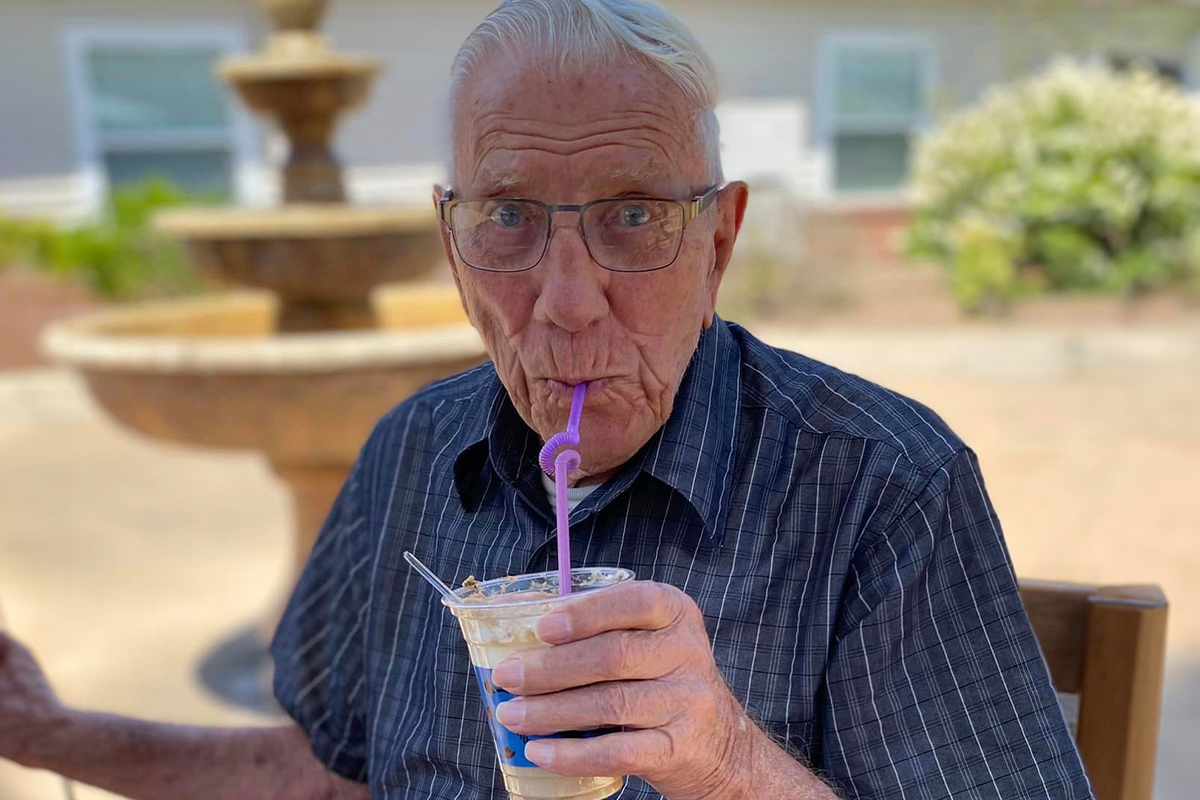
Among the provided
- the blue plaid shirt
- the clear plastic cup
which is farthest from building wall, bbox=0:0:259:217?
the clear plastic cup

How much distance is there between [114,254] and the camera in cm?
938

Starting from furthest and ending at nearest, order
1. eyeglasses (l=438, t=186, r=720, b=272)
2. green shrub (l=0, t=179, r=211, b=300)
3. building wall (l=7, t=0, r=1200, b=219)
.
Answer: building wall (l=7, t=0, r=1200, b=219), green shrub (l=0, t=179, r=211, b=300), eyeglasses (l=438, t=186, r=720, b=272)

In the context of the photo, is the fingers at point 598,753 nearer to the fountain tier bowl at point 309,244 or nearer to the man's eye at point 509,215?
the man's eye at point 509,215

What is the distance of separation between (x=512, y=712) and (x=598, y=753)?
3.0 inches

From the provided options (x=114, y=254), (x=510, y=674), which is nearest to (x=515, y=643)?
(x=510, y=674)

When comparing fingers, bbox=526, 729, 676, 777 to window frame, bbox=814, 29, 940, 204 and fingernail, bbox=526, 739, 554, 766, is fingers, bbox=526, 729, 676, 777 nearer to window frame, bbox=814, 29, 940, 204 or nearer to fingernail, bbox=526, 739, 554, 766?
fingernail, bbox=526, 739, 554, 766

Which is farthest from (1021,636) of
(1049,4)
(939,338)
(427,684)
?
(1049,4)

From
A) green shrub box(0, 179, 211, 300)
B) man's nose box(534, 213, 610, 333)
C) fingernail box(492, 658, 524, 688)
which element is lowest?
green shrub box(0, 179, 211, 300)

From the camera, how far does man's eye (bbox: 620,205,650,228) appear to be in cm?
132

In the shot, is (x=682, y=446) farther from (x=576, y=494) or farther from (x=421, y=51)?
(x=421, y=51)

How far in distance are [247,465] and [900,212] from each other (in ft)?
28.9

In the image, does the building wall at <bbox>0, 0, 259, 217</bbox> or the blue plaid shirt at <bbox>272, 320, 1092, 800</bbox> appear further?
the building wall at <bbox>0, 0, 259, 217</bbox>

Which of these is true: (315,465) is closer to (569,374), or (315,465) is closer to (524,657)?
(569,374)

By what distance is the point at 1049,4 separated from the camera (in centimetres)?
1428
